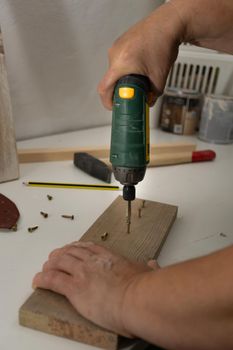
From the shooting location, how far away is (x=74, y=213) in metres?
0.82

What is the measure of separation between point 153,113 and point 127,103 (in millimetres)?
831

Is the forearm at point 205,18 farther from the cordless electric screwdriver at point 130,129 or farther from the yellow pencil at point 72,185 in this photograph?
the yellow pencil at point 72,185

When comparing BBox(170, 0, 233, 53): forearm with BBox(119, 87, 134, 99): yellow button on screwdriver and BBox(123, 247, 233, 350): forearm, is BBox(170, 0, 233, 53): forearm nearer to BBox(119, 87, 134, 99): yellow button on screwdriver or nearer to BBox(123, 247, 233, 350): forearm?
BBox(119, 87, 134, 99): yellow button on screwdriver

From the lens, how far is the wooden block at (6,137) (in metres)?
0.89

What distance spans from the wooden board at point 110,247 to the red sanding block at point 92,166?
126 mm

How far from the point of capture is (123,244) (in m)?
0.69

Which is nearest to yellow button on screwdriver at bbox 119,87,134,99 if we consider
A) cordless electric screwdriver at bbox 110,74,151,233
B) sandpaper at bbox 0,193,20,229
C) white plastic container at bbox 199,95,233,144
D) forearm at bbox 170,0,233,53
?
cordless electric screwdriver at bbox 110,74,151,233

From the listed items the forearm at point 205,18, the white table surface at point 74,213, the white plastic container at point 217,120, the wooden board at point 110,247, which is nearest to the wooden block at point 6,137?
the white table surface at point 74,213

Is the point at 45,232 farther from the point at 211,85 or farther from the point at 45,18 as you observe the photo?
the point at 211,85

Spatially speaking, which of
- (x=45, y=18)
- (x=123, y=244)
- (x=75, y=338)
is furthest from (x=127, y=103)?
(x=45, y=18)

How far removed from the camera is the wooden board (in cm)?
49

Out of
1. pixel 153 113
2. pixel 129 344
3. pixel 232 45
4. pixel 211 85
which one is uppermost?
pixel 232 45

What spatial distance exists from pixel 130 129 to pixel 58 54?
647 millimetres

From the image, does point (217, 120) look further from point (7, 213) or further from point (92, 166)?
point (7, 213)
